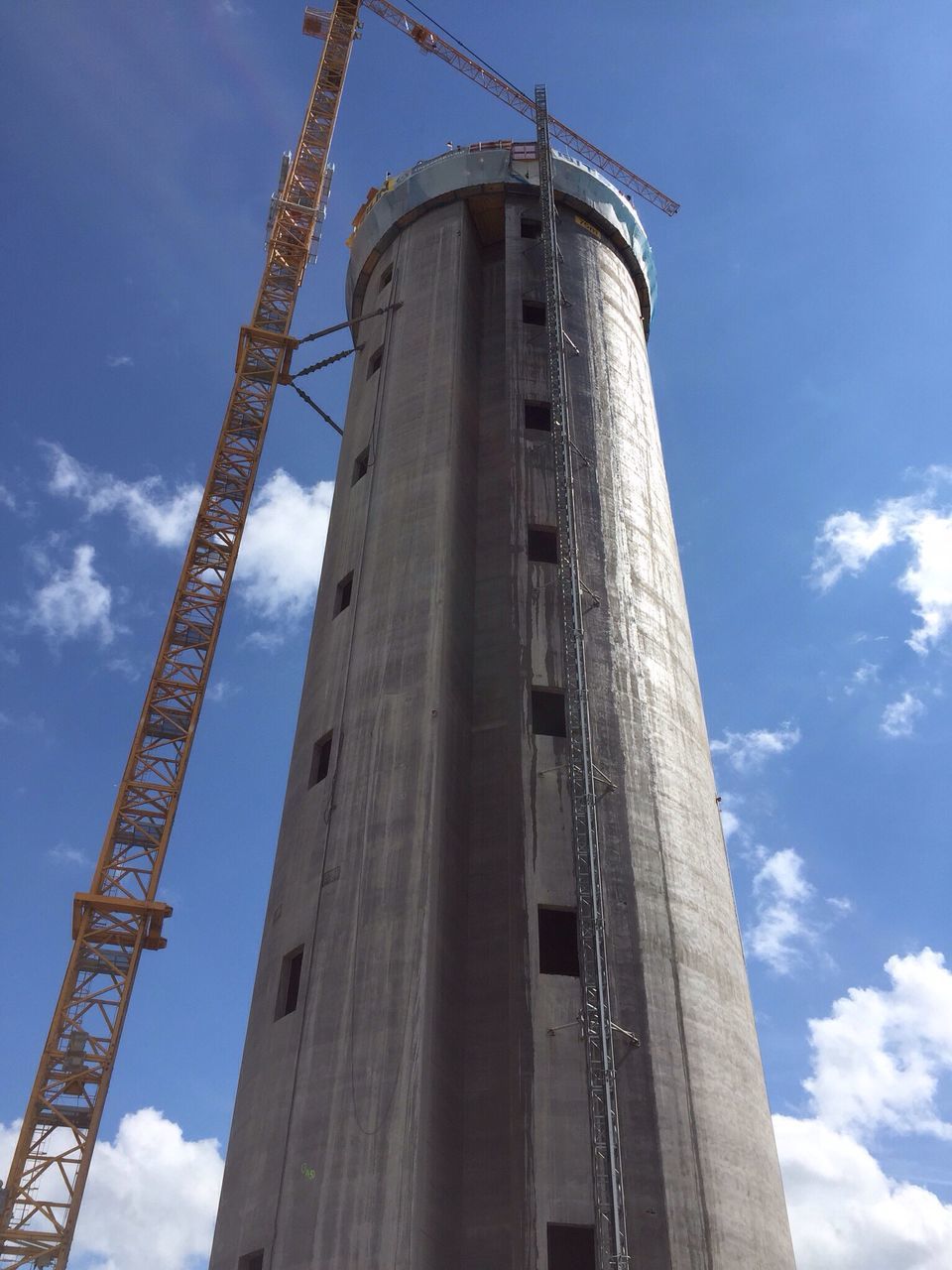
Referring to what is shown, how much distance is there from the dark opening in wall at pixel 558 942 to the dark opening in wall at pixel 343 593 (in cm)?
1226

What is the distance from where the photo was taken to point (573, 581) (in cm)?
3250

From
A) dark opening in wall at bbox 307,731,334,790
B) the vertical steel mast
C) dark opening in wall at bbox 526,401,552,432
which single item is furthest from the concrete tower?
the vertical steel mast

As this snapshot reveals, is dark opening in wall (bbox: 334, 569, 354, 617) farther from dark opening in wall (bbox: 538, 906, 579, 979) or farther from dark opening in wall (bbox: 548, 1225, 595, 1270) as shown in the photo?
dark opening in wall (bbox: 548, 1225, 595, 1270)

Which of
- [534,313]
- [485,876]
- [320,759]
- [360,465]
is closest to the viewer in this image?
[485,876]

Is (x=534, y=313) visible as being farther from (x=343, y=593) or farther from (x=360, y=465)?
(x=343, y=593)

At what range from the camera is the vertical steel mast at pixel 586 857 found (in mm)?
22984

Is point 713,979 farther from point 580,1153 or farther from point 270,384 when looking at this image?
point 270,384

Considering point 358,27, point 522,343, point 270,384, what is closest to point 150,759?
point 270,384

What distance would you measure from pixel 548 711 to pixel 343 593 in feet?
26.7

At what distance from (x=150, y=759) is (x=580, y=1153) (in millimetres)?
33052

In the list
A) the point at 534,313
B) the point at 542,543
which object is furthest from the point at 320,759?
the point at 534,313

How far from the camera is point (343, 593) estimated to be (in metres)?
36.4

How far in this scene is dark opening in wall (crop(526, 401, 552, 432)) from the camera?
3866cm

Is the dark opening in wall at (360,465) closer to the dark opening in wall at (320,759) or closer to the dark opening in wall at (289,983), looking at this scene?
the dark opening in wall at (320,759)
